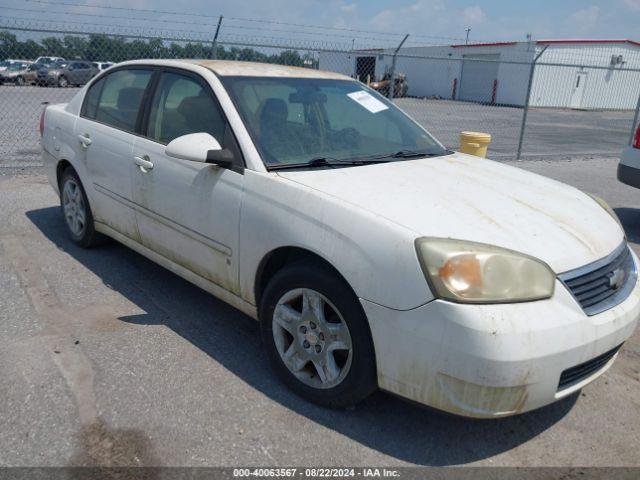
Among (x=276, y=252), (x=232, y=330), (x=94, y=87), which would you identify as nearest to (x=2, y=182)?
(x=94, y=87)

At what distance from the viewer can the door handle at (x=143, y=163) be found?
3.72 m

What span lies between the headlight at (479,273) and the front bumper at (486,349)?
42 mm

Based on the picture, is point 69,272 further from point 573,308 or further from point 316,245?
point 573,308

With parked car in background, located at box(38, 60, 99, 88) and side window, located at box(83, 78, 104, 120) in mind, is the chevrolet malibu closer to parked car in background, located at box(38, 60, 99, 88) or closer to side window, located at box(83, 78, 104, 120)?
side window, located at box(83, 78, 104, 120)

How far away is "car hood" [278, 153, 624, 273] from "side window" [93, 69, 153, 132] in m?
1.68

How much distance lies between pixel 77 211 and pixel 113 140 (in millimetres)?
1030

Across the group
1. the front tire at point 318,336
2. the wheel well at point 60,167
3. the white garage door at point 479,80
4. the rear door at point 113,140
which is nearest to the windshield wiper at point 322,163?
the front tire at point 318,336

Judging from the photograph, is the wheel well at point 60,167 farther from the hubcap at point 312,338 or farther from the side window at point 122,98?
the hubcap at point 312,338

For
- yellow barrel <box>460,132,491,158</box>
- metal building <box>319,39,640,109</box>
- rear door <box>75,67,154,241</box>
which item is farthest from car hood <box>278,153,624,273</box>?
metal building <box>319,39,640,109</box>

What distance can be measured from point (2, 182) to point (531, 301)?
23.2 feet

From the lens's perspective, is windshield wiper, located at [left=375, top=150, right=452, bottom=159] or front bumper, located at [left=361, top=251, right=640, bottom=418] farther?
windshield wiper, located at [left=375, top=150, right=452, bottom=159]

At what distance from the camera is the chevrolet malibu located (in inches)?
91.9

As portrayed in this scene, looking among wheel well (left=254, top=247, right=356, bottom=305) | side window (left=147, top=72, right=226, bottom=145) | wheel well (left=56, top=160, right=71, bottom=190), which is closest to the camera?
wheel well (left=254, top=247, right=356, bottom=305)

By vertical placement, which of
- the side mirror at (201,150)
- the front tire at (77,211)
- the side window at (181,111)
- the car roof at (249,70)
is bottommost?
the front tire at (77,211)
